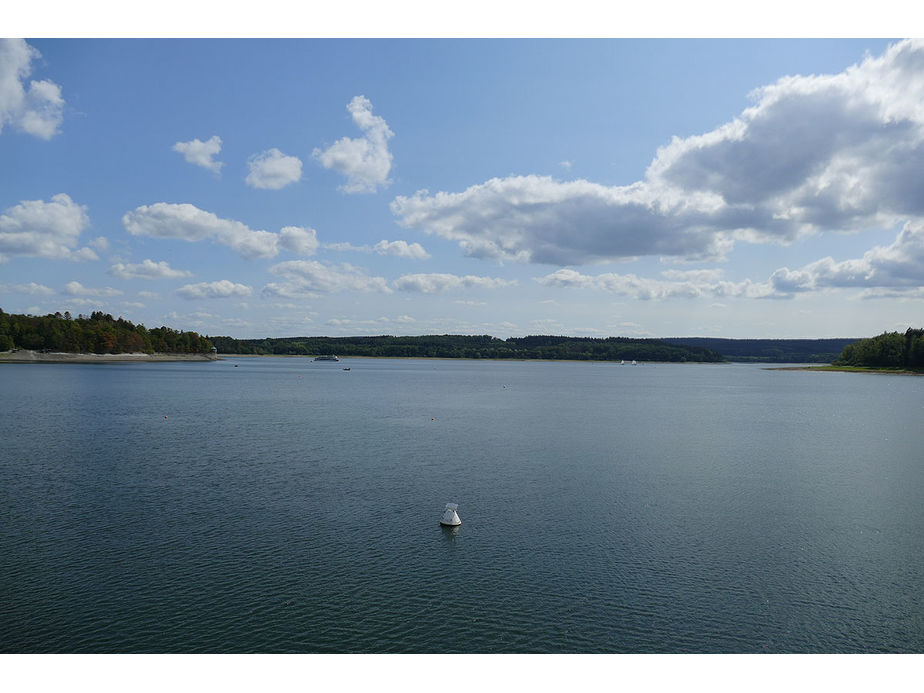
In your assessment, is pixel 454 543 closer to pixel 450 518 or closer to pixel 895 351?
pixel 450 518

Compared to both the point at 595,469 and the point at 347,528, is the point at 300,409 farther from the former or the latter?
the point at 347,528

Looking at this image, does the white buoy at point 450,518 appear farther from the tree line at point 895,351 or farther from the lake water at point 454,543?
the tree line at point 895,351

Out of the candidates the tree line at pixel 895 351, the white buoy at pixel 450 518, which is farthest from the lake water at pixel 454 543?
the tree line at pixel 895 351

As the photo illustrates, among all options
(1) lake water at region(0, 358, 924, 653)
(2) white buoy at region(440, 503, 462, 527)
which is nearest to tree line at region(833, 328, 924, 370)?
(1) lake water at region(0, 358, 924, 653)

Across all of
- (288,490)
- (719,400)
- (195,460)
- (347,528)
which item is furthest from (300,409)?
(719,400)

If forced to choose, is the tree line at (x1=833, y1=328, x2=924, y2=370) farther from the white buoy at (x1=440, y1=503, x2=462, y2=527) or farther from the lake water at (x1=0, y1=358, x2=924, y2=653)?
the white buoy at (x1=440, y1=503, x2=462, y2=527)

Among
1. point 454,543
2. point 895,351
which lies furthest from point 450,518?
point 895,351
